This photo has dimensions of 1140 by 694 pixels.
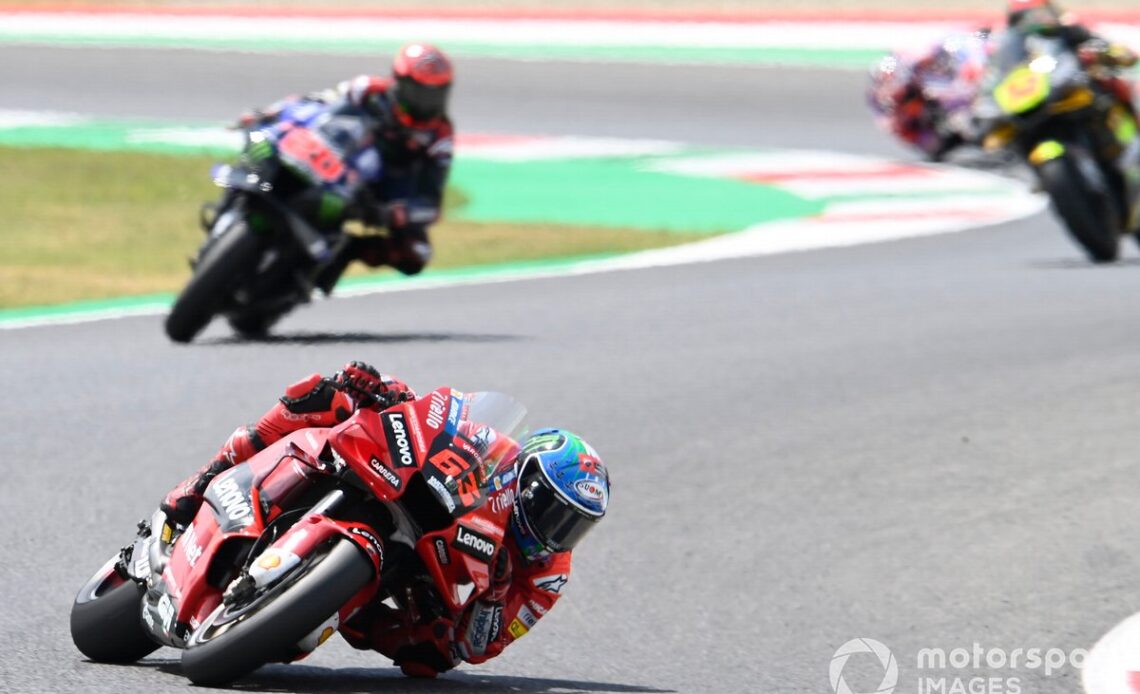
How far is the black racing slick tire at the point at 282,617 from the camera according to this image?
425cm

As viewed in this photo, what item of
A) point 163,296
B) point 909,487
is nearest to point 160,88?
point 163,296

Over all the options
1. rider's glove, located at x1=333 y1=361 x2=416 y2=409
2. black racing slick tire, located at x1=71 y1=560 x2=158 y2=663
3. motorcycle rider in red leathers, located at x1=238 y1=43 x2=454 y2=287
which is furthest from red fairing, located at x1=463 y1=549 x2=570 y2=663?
motorcycle rider in red leathers, located at x1=238 y1=43 x2=454 y2=287

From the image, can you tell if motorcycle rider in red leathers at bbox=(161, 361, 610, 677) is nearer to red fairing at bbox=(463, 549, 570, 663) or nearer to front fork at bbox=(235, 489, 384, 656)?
red fairing at bbox=(463, 549, 570, 663)

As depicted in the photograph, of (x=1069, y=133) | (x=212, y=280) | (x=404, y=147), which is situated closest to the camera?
(x=212, y=280)

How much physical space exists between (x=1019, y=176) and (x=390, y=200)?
1064 centimetres

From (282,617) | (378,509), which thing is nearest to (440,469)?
(378,509)

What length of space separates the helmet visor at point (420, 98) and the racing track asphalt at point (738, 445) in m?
1.14

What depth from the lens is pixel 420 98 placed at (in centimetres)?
1027

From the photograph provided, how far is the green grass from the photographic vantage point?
1325 centimetres

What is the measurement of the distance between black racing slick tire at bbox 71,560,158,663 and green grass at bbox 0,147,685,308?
23.5ft

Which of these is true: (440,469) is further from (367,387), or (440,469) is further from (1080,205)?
(1080,205)

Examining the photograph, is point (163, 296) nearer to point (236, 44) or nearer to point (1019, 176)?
point (1019, 176)

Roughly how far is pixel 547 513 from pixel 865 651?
138 cm

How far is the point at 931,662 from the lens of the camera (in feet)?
18.2
